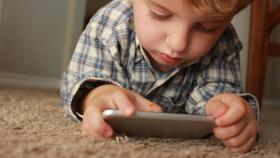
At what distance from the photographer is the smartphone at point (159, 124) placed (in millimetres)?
460

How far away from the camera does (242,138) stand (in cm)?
52

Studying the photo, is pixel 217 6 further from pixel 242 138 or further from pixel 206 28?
pixel 242 138

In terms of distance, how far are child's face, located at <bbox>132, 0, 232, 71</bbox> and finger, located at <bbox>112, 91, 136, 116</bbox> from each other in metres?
0.10

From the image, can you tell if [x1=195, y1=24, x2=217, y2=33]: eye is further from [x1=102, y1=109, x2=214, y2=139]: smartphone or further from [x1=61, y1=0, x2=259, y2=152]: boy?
[x1=102, y1=109, x2=214, y2=139]: smartphone

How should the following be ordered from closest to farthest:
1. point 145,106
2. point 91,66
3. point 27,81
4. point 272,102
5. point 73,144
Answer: point 73,144 → point 145,106 → point 91,66 → point 27,81 → point 272,102

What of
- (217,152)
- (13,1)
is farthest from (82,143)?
(13,1)

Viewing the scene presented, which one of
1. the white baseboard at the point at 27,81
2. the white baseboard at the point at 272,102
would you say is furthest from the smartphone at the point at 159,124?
the white baseboard at the point at 272,102

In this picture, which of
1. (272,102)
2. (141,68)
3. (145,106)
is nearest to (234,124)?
(145,106)

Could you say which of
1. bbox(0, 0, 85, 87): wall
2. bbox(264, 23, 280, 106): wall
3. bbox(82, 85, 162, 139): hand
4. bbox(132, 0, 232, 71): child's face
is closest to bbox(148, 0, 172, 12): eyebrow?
bbox(132, 0, 232, 71): child's face

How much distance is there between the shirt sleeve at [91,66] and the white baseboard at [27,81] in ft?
1.91

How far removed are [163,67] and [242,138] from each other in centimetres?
21

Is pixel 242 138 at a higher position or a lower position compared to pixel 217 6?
lower

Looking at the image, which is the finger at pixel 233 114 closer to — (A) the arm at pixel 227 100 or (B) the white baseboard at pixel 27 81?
(A) the arm at pixel 227 100

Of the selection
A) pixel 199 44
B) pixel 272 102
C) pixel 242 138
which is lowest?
pixel 272 102
